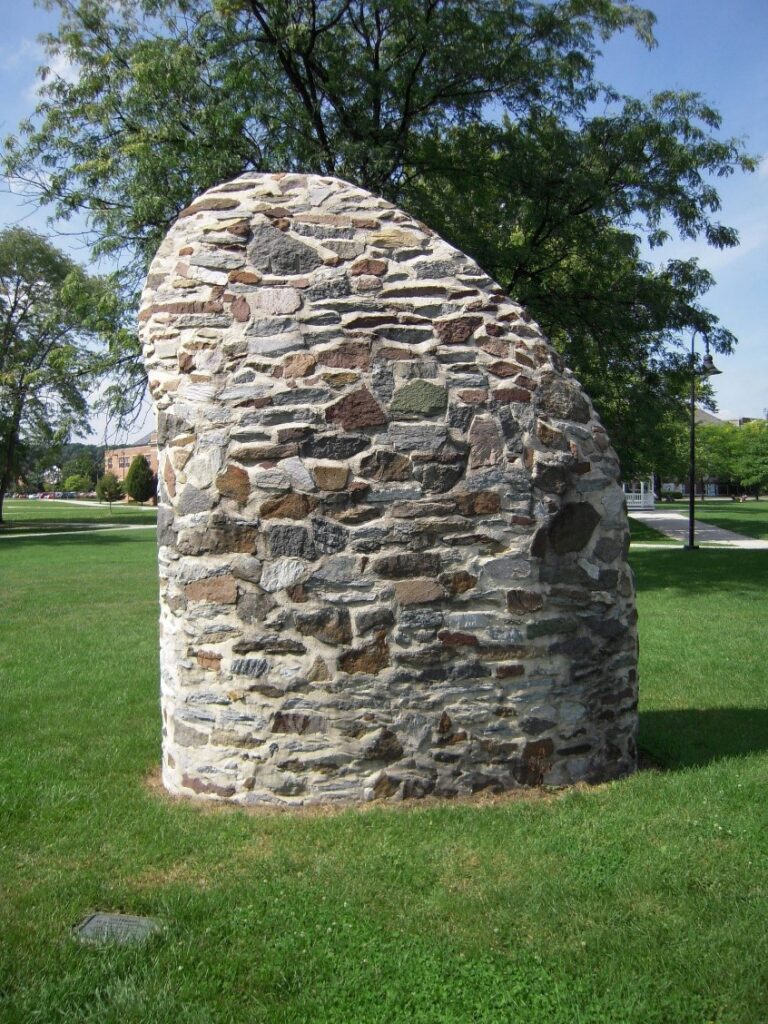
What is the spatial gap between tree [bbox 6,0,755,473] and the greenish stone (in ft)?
28.8

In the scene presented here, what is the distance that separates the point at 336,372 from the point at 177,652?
74.9 inches

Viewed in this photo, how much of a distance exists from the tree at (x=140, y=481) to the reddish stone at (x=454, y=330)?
60.0 meters

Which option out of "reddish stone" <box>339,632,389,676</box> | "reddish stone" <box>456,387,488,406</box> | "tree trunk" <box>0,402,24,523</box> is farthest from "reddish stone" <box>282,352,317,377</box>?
"tree trunk" <box>0,402,24,523</box>

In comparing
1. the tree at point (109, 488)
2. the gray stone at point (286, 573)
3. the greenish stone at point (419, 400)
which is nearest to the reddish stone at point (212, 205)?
the greenish stone at point (419, 400)

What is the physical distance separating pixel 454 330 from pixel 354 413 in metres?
0.77

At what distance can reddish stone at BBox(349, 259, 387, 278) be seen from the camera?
17.3 feet

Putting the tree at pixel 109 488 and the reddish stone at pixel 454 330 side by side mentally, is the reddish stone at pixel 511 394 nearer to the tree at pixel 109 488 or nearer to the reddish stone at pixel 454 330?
the reddish stone at pixel 454 330

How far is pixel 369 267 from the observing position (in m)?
5.28

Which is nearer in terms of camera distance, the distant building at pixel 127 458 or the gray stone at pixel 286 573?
the gray stone at pixel 286 573

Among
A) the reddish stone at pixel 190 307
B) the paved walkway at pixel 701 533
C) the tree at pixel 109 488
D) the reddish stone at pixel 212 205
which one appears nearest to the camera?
the reddish stone at pixel 190 307

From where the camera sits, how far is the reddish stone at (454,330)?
5.28 meters

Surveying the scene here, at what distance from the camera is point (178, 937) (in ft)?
12.2

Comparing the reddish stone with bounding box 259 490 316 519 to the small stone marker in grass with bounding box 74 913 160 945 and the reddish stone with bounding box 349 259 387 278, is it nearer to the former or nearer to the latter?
the reddish stone with bounding box 349 259 387 278

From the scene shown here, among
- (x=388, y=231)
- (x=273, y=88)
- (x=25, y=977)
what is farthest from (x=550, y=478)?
(x=273, y=88)
